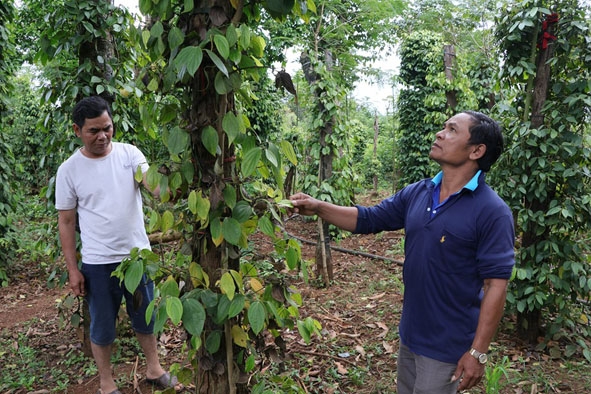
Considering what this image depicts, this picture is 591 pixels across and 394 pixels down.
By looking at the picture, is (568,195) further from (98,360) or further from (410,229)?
(98,360)

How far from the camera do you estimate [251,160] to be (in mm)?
1295

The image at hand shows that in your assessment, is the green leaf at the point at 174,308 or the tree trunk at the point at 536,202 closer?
the green leaf at the point at 174,308

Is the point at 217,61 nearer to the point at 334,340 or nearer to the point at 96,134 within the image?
the point at 96,134

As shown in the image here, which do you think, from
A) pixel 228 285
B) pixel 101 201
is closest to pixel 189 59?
pixel 228 285

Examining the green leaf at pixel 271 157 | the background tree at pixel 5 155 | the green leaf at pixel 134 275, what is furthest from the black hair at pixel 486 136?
the background tree at pixel 5 155

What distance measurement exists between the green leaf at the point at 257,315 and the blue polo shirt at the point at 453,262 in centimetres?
73

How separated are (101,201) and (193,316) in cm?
124

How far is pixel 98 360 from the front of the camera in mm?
2371

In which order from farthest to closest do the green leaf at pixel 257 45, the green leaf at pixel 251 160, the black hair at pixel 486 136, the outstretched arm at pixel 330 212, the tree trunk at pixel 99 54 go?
the tree trunk at pixel 99 54 < the outstretched arm at pixel 330 212 < the black hair at pixel 486 136 < the green leaf at pixel 257 45 < the green leaf at pixel 251 160

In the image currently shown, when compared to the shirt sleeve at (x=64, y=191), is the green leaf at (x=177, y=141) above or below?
above

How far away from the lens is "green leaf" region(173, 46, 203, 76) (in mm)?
1182

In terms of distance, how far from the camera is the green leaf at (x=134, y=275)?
Result: 52.2 inches

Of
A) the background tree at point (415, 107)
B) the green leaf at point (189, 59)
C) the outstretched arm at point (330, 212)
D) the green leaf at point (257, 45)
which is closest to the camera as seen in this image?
the green leaf at point (189, 59)

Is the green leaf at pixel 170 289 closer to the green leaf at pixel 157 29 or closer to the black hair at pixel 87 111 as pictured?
the green leaf at pixel 157 29
